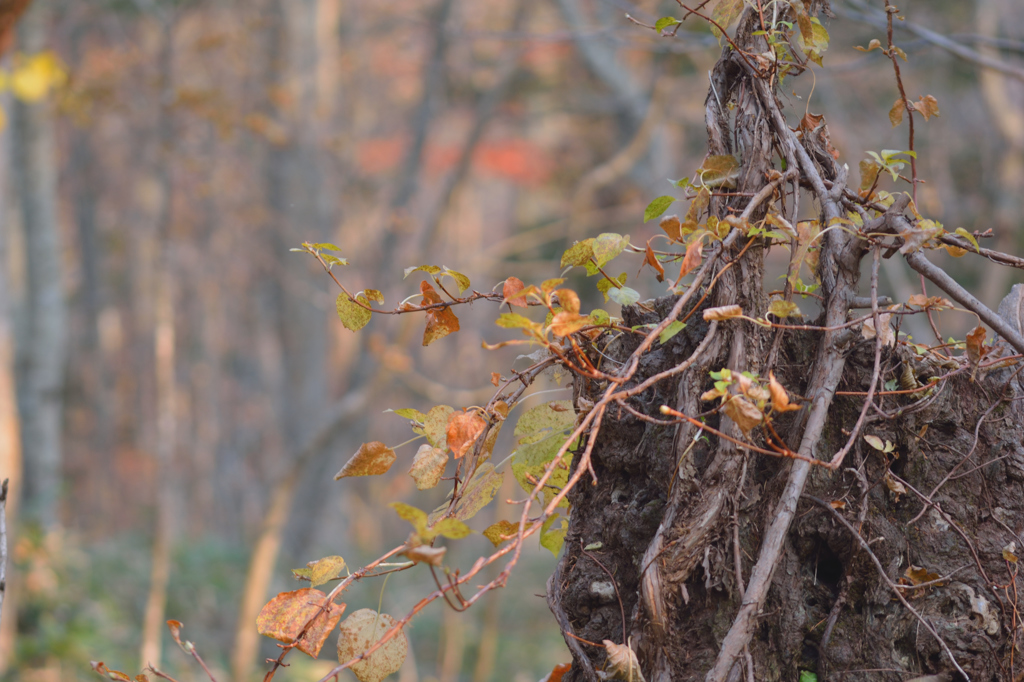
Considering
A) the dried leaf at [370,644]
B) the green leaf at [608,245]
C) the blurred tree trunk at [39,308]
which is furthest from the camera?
the blurred tree trunk at [39,308]

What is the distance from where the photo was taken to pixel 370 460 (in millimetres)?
1067

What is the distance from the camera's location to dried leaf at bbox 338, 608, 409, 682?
985mm

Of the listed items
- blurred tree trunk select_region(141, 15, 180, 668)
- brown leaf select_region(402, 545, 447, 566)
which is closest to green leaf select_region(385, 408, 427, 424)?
brown leaf select_region(402, 545, 447, 566)

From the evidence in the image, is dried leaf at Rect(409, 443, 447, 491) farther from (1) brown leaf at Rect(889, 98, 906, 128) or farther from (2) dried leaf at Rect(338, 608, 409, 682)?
(1) brown leaf at Rect(889, 98, 906, 128)

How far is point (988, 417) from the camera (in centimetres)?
115

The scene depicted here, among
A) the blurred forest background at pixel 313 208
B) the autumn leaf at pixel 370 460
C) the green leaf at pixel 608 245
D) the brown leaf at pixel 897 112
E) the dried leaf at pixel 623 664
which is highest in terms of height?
the brown leaf at pixel 897 112

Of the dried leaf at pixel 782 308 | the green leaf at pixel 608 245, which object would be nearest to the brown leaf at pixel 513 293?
the green leaf at pixel 608 245

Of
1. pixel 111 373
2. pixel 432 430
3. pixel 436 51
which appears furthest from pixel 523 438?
pixel 111 373

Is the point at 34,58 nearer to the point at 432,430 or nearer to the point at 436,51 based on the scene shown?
the point at 436,51

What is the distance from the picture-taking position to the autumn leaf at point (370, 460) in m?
1.04

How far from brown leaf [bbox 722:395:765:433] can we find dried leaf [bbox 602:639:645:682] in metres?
0.33

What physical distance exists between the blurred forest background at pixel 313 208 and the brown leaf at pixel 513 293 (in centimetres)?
57

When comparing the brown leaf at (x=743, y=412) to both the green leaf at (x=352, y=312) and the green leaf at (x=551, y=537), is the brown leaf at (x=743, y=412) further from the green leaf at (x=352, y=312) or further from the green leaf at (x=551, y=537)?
the green leaf at (x=352, y=312)

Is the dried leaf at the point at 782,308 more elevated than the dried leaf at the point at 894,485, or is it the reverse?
the dried leaf at the point at 782,308
